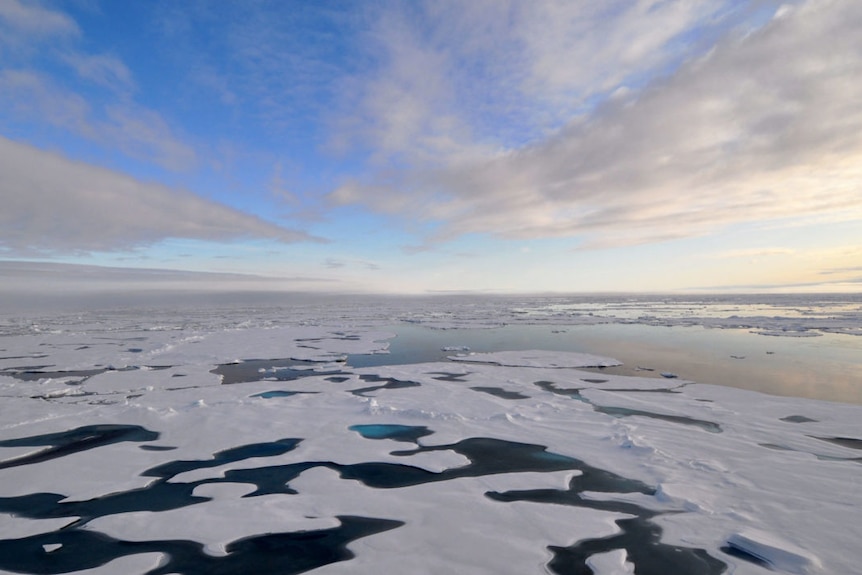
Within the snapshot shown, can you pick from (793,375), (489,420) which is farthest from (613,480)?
(793,375)

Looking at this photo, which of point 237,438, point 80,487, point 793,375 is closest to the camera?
point 80,487

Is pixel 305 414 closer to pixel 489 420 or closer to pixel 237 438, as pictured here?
pixel 237 438

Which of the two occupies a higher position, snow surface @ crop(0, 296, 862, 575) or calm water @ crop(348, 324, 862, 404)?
calm water @ crop(348, 324, 862, 404)

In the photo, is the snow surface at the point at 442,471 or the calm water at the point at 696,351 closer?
the snow surface at the point at 442,471

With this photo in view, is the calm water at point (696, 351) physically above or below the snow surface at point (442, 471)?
above

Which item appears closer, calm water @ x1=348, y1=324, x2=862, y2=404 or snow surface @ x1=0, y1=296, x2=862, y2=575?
snow surface @ x1=0, y1=296, x2=862, y2=575

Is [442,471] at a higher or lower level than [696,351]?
lower

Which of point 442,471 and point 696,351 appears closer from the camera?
point 442,471

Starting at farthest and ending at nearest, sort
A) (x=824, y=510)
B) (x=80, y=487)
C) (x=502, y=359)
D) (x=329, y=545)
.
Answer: (x=502, y=359) → (x=80, y=487) → (x=824, y=510) → (x=329, y=545)
